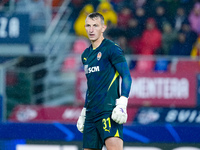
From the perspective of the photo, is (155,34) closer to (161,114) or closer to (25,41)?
(161,114)

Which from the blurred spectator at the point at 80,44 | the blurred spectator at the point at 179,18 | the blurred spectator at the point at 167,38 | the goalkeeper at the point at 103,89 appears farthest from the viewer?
the blurred spectator at the point at 179,18

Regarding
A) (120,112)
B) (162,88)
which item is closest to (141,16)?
(162,88)

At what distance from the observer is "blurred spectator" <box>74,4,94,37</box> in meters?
11.7

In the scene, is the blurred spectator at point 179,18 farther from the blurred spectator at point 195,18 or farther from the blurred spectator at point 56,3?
the blurred spectator at point 56,3

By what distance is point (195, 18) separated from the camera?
12125mm

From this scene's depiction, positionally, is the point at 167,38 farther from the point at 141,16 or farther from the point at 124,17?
the point at 124,17

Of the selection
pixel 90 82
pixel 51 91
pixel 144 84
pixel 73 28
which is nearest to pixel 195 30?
pixel 144 84

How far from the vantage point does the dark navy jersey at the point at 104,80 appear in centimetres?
451

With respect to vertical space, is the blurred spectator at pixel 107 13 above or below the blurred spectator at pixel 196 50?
above

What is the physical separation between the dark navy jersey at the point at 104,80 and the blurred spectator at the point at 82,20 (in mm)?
7114

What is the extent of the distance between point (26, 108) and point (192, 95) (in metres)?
3.62

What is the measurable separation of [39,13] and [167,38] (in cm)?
304

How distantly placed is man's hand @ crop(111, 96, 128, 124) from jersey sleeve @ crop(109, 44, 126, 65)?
1.11 ft

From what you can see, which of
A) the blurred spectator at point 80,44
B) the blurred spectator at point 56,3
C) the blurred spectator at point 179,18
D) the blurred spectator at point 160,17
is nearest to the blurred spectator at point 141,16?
the blurred spectator at point 160,17
